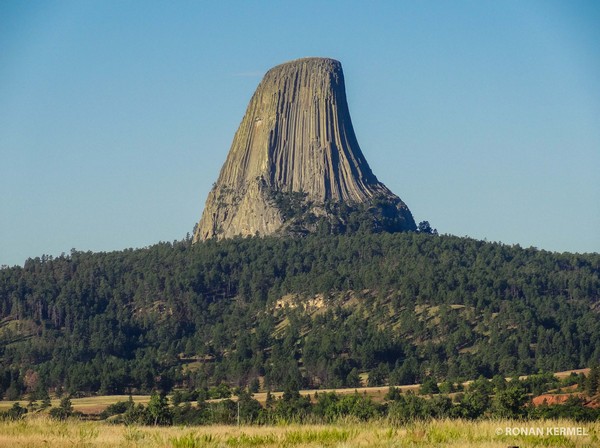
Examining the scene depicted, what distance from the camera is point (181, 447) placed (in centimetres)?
2641

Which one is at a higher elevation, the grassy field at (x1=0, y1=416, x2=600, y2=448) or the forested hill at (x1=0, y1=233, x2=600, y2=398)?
the forested hill at (x1=0, y1=233, x2=600, y2=398)

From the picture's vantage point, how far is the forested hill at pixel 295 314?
4911 inches

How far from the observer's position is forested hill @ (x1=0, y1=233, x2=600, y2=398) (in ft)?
409

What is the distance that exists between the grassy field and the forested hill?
275 ft

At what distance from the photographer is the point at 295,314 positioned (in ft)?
504

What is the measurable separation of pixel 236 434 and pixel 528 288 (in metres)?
130

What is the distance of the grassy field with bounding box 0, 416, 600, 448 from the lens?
26.8 meters

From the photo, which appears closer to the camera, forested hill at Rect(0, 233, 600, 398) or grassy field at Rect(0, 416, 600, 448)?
grassy field at Rect(0, 416, 600, 448)

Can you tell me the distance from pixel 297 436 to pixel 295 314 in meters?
126

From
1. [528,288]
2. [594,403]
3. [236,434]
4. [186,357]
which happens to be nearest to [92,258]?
[186,357]

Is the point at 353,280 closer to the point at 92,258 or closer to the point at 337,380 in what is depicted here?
the point at 337,380

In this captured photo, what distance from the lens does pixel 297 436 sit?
27.8 m

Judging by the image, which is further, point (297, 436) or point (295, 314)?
point (295, 314)

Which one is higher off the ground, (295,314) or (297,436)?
(295,314)
